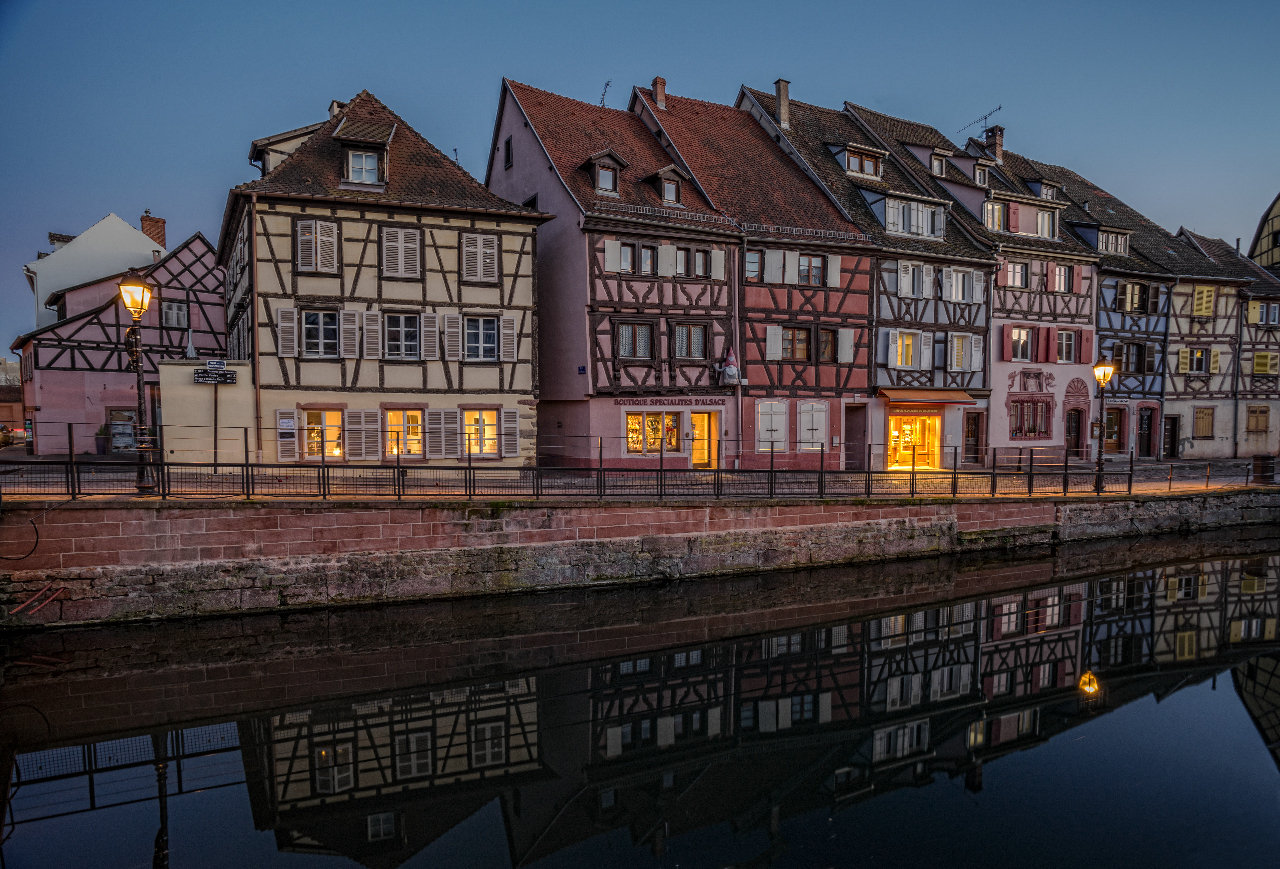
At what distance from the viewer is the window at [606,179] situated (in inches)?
826

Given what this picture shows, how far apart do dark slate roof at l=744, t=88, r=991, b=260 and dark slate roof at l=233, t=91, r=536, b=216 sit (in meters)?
11.9

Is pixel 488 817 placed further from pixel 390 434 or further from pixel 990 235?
pixel 990 235

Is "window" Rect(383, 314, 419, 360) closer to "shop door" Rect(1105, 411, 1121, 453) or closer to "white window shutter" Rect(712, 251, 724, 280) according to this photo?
"white window shutter" Rect(712, 251, 724, 280)

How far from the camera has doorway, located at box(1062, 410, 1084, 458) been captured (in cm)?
2883

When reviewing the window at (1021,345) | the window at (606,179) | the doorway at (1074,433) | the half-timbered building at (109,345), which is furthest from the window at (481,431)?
the doorway at (1074,433)

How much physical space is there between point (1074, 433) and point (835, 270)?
13754 mm

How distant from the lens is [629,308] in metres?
20.8

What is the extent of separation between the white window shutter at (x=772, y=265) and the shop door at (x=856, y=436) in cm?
519

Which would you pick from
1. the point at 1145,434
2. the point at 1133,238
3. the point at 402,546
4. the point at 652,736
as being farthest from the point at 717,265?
the point at 1133,238

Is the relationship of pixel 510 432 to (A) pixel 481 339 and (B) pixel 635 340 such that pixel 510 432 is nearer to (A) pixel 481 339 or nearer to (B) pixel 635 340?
(A) pixel 481 339

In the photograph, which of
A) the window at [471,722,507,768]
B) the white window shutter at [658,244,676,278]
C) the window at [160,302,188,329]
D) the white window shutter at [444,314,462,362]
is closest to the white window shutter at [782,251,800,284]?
the white window shutter at [658,244,676,278]

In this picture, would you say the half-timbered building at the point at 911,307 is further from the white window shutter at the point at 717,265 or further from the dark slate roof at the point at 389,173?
the dark slate roof at the point at 389,173

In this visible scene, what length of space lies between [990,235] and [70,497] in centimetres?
2846

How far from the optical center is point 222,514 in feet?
38.7
